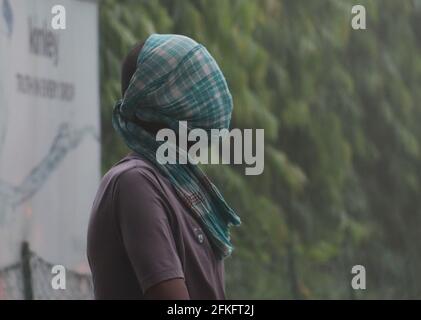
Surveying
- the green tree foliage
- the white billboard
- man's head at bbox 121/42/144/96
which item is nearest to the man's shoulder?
man's head at bbox 121/42/144/96

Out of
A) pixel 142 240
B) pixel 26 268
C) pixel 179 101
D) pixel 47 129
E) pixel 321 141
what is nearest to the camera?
pixel 142 240

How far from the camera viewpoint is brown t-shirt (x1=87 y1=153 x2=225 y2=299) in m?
1.60

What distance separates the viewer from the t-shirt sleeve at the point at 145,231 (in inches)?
62.5

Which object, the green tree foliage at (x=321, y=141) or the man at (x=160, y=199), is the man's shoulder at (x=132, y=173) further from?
the green tree foliage at (x=321, y=141)

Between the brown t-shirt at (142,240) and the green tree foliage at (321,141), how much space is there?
11.4ft

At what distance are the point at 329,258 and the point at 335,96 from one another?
953 mm

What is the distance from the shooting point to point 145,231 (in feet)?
5.24

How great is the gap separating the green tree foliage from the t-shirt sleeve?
352 cm

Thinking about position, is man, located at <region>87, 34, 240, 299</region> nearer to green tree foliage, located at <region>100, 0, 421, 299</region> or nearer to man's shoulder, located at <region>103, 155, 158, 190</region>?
man's shoulder, located at <region>103, 155, 158, 190</region>

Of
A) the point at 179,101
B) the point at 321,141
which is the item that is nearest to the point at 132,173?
the point at 179,101

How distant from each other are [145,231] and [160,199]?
0.07 metres

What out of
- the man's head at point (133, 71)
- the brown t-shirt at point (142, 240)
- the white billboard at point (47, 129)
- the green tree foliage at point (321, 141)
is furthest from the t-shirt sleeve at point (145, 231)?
the green tree foliage at point (321, 141)

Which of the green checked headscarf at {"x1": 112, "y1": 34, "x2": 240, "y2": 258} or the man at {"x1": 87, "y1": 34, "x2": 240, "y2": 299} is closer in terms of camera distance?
the man at {"x1": 87, "y1": 34, "x2": 240, "y2": 299}

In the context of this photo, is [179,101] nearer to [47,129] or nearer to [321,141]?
[47,129]
